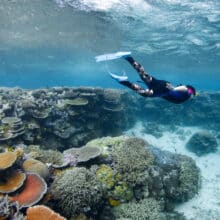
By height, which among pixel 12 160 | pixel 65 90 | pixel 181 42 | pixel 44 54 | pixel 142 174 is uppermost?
pixel 12 160

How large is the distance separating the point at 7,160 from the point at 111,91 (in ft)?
33.8

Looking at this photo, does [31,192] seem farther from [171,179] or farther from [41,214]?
[171,179]

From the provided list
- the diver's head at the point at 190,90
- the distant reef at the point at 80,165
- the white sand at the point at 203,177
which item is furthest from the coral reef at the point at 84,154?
the white sand at the point at 203,177

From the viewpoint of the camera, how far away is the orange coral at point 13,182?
578cm

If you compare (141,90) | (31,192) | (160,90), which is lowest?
(31,192)

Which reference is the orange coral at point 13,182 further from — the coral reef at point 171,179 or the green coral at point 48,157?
the coral reef at point 171,179

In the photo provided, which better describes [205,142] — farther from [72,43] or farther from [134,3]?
[72,43]

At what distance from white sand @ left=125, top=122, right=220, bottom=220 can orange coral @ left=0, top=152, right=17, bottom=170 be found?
649 cm

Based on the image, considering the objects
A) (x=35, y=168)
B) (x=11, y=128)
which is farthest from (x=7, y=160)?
(x=11, y=128)

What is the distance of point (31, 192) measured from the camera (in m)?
5.85

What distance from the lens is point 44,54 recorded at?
44250mm

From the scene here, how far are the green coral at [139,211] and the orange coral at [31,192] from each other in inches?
99.4

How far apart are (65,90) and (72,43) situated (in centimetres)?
2074

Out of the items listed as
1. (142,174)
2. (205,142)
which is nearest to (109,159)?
(142,174)
